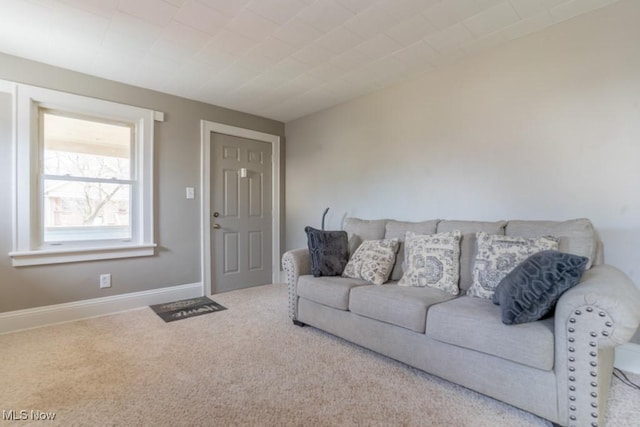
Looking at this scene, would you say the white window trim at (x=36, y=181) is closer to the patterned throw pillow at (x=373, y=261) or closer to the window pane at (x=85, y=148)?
the window pane at (x=85, y=148)

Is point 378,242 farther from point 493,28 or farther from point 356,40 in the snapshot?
point 493,28

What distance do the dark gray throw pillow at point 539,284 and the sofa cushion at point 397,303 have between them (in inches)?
18.0

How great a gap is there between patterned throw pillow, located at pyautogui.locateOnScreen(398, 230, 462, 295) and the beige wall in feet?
1.78

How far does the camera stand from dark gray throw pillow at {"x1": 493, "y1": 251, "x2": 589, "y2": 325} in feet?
4.64

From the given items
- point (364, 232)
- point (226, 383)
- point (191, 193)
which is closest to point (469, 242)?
point (364, 232)

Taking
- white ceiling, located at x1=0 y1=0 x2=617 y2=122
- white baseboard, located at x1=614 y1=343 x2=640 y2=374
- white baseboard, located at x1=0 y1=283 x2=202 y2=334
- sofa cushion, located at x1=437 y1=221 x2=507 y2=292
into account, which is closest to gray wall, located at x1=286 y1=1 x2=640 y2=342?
white ceiling, located at x1=0 y1=0 x2=617 y2=122

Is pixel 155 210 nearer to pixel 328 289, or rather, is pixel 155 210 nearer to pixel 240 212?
pixel 240 212

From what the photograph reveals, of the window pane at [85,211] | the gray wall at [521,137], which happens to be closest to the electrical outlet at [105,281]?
the window pane at [85,211]

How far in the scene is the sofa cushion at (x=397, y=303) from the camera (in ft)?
6.20

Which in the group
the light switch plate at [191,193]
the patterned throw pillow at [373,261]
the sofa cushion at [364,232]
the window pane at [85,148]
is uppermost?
the window pane at [85,148]

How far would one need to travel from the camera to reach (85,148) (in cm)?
302

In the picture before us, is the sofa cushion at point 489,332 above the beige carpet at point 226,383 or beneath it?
above

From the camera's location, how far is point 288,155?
444 centimetres

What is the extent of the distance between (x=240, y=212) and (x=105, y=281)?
5.24 ft
